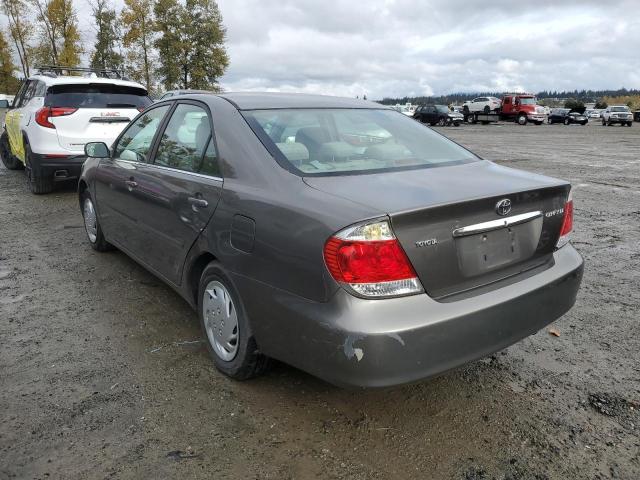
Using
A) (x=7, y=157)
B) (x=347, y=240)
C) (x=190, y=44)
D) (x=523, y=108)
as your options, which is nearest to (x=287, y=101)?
(x=347, y=240)

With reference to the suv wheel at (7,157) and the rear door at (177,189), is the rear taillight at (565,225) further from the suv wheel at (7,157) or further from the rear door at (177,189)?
the suv wheel at (7,157)

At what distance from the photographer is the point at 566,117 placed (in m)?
42.7

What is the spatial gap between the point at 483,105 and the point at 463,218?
4410cm

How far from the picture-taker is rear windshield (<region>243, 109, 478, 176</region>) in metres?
2.75

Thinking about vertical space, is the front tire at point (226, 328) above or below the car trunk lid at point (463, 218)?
below

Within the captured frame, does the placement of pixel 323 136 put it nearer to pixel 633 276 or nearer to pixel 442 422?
pixel 442 422

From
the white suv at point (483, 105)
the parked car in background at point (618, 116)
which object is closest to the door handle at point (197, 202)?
the white suv at point (483, 105)

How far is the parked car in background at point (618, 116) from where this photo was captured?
40.0 meters

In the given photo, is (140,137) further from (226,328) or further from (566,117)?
(566,117)

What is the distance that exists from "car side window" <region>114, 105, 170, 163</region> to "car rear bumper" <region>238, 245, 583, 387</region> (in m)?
1.83

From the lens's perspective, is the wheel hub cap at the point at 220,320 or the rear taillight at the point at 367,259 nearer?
the rear taillight at the point at 367,259

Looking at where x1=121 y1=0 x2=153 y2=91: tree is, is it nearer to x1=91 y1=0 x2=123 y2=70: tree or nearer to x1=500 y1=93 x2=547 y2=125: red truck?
x1=91 y1=0 x2=123 y2=70: tree

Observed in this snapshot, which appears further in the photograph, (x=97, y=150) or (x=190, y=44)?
(x=190, y=44)

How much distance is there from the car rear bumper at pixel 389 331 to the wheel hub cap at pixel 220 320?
1.08 feet
